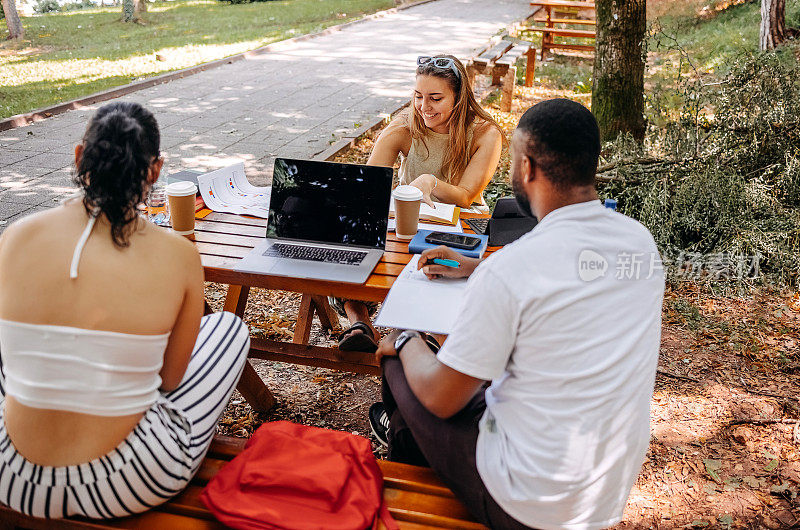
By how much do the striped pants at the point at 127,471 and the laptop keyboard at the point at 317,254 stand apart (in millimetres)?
790

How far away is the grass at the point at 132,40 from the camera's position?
10.4m

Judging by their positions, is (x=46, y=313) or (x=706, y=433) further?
(x=706, y=433)

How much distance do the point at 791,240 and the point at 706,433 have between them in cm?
189

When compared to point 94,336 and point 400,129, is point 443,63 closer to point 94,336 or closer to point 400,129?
point 400,129

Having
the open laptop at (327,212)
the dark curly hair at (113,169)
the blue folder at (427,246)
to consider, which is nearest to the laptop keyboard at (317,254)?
the open laptop at (327,212)

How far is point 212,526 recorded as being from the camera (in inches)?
73.4

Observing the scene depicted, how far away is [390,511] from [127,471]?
0.72 m

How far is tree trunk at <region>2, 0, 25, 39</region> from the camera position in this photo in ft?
48.1

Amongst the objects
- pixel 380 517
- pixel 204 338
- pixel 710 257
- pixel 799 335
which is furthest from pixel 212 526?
pixel 710 257

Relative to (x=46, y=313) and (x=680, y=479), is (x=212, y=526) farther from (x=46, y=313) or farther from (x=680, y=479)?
(x=680, y=479)

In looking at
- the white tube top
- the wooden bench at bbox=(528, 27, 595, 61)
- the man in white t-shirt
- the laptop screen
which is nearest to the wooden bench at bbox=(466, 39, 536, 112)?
the wooden bench at bbox=(528, 27, 595, 61)

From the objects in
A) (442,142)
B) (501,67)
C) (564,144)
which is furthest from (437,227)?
(501,67)

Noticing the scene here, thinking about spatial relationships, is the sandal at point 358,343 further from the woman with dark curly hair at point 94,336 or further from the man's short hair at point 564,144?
the man's short hair at point 564,144

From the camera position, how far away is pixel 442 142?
150 inches
